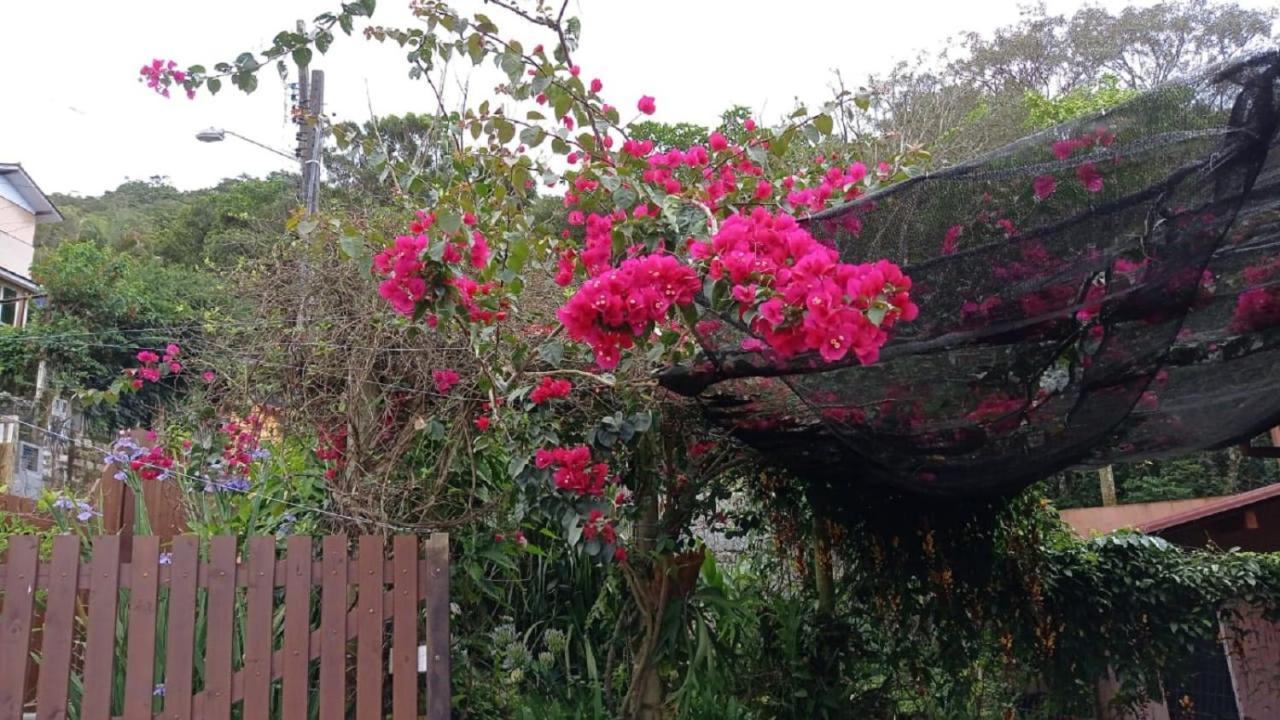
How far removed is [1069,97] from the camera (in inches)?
540

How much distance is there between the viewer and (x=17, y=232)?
61.6 feet

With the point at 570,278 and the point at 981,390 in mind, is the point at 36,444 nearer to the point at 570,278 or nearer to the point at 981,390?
the point at 570,278

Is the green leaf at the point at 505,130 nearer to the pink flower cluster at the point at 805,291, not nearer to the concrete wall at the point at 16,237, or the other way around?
the pink flower cluster at the point at 805,291

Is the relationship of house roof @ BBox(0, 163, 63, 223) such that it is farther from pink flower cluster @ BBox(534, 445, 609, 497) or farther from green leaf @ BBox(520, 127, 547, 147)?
pink flower cluster @ BBox(534, 445, 609, 497)

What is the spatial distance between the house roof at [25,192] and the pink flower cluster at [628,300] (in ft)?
67.6

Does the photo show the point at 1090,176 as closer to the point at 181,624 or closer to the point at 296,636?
the point at 296,636

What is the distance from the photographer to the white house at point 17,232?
17672 mm

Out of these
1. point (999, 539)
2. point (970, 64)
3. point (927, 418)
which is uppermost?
point (970, 64)

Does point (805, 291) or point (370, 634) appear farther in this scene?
point (370, 634)

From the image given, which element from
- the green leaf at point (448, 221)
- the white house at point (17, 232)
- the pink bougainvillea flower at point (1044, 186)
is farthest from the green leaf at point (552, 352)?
the white house at point (17, 232)

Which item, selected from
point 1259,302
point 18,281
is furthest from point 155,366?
point 18,281

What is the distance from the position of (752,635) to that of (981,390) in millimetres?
2002

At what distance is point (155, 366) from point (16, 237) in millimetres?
18376

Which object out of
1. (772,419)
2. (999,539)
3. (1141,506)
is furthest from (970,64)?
(772,419)
